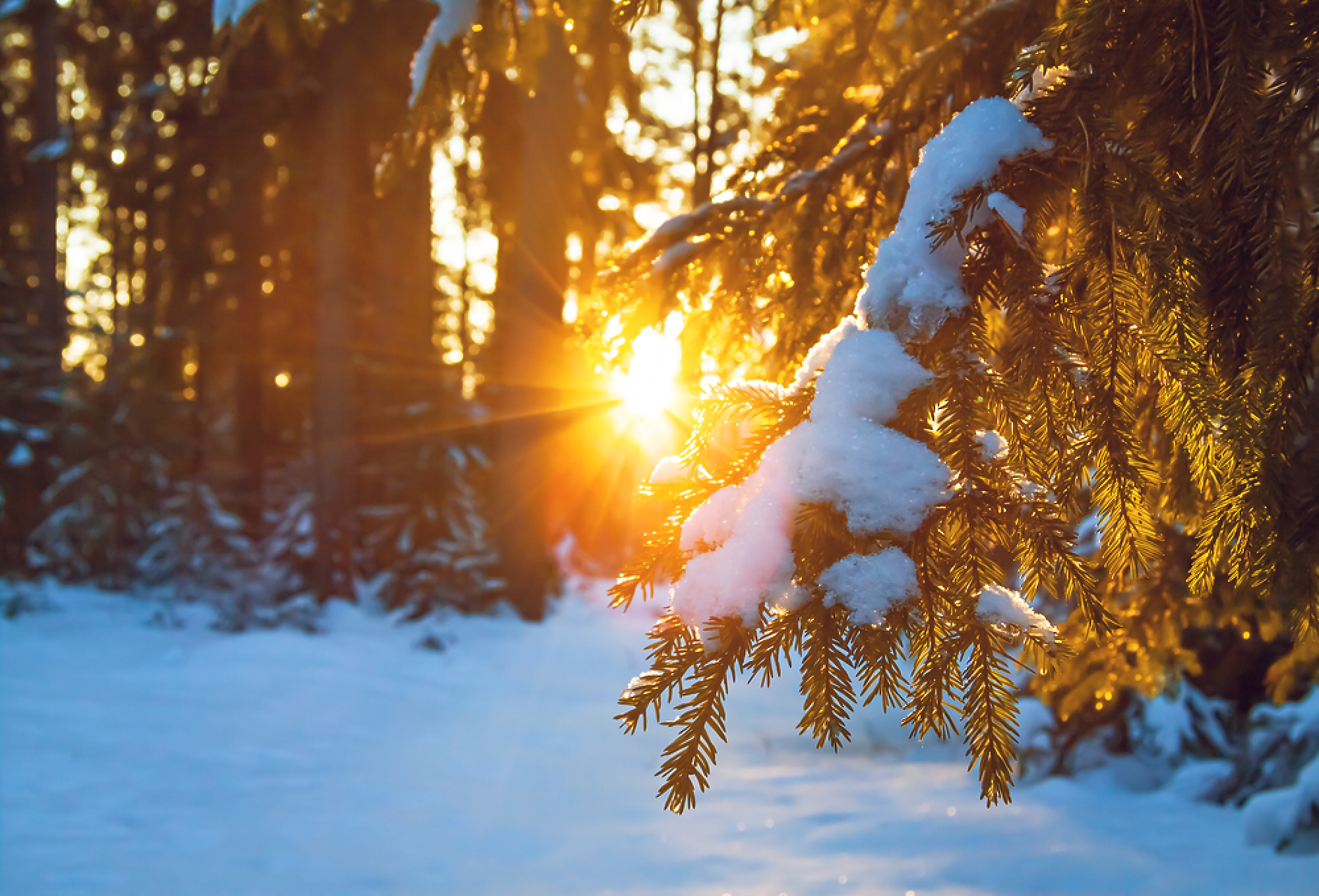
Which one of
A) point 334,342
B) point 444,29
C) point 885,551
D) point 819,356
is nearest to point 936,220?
point 819,356

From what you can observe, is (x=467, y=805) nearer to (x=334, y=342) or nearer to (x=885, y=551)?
(x=885, y=551)

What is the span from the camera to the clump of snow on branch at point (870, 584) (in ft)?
4.81

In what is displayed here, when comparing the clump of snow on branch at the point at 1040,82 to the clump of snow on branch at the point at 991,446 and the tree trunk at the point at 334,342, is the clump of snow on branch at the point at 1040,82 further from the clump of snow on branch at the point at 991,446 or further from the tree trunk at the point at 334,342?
the tree trunk at the point at 334,342

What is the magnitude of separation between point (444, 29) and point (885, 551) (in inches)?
116

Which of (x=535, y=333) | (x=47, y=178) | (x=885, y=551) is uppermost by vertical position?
(x=47, y=178)

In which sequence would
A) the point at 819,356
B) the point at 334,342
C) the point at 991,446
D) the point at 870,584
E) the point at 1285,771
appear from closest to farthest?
the point at 870,584 < the point at 991,446 < the point at 819,356 < the point at 1285,771 < the point at 334,342

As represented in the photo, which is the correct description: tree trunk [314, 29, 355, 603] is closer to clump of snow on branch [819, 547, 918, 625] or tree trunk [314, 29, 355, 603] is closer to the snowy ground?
the snowy ground

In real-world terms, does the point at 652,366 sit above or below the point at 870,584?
above

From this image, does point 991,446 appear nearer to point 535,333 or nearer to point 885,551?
point 885,551

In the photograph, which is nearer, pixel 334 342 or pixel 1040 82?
pixel 1040 82

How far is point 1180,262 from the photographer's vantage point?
Answer: 1.73 meters

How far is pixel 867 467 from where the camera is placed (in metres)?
1.49

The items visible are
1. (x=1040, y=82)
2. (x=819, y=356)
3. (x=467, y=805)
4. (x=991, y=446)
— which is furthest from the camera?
(x=467, y=805)

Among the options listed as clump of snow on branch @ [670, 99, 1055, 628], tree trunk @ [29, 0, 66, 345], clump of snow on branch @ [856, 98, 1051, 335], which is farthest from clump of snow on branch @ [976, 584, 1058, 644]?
tree trunk @ [29, 0, 66, 345]
